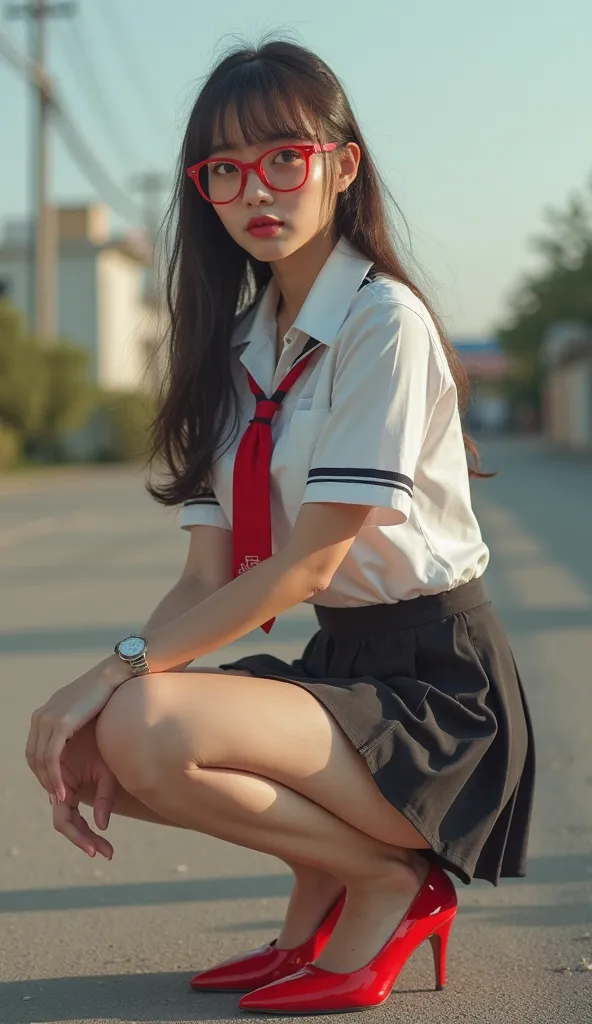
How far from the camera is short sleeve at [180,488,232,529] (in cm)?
313

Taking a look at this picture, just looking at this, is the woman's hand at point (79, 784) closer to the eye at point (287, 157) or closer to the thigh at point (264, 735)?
the thigh at point (264, 735)

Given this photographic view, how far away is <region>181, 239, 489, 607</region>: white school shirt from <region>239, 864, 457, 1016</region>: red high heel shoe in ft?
1.98

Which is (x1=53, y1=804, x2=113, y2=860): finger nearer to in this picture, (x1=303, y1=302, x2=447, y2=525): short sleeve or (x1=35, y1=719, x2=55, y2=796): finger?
(x1=35, y1=719, x2=55, y2=796): finger

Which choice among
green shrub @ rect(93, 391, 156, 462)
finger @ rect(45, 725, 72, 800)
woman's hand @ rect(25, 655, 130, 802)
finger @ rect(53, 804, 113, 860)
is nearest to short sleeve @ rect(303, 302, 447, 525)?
woman's hand @ rect(25, 655, 130, 802)

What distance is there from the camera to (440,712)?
2719mm

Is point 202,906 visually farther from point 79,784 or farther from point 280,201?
point 280,201

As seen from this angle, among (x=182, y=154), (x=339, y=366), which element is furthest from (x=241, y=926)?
(x=182, y=154)

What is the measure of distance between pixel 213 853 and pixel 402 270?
1.80 meters

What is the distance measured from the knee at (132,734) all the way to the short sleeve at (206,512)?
0.62 metres

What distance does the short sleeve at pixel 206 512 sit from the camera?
313 centimetres

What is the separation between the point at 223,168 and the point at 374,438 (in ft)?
2.17

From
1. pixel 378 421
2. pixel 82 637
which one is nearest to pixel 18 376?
pixel 82 637

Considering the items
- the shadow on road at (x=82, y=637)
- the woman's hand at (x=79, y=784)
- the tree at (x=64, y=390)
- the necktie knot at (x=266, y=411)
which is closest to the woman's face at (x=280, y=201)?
the necktie knot at (x=266, y=411)

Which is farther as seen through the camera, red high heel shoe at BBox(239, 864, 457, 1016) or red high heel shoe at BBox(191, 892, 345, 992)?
red high heel shoe at BBox(191, 892, 345, 992)
